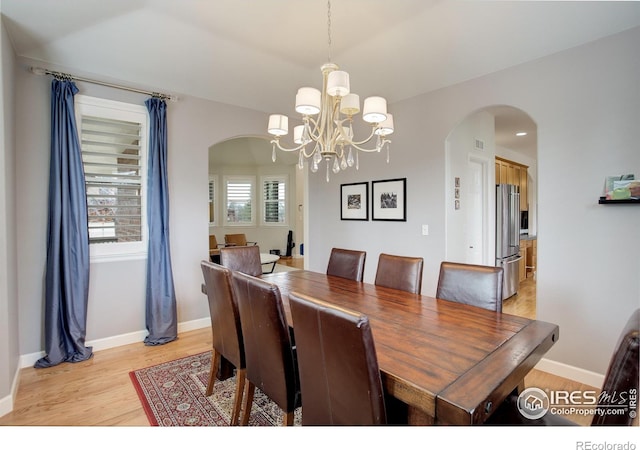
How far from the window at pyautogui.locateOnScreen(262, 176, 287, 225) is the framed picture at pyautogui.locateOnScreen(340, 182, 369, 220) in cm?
472

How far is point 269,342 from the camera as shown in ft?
5.03

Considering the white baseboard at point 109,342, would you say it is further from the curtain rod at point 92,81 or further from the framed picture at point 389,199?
the framed picture at point 389,199

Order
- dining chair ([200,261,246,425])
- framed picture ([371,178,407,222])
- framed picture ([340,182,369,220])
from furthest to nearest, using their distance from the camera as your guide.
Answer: framed picture ([340,182,369,220]) < framed picture ([371,178,407,222]) < dining chair ([200,261,246,425])

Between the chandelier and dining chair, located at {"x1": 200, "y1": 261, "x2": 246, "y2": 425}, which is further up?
the chandelier

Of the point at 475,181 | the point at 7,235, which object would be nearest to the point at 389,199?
the point at 475,181

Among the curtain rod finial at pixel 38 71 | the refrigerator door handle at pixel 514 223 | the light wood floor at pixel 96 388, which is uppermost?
the curtain rod finial at pixel 38 71

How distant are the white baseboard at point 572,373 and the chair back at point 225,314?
2546 mm

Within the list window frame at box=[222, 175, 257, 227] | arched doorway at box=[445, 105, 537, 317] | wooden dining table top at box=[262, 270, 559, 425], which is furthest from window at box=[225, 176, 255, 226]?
wooden dining table top at box=[262, 270, 559, 425]

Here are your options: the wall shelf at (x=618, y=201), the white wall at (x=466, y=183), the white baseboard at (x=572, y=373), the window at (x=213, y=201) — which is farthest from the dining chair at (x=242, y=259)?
the window at (x=213, y=201)

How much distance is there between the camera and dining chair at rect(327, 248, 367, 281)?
278 centimetres

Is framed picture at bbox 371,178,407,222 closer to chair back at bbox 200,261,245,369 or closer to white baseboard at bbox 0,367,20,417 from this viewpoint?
chair back at bbox 200,261,245,369

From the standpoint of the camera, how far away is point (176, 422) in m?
1.95

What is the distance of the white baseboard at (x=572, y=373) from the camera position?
2398 mm

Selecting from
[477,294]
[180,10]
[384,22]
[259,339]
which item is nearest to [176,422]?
[259,339]
